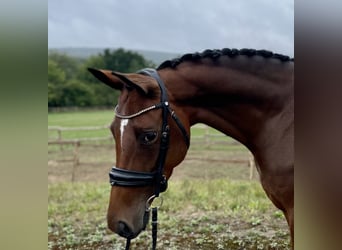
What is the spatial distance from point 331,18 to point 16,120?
42 centimetres

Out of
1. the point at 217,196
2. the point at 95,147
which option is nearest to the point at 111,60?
the point at 95,147

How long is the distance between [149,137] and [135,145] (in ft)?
0.20

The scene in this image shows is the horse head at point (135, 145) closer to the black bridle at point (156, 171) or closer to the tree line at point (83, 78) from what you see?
the black bridle at point (156, 171)

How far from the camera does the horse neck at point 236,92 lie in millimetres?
1392

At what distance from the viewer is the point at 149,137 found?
4.13 ft

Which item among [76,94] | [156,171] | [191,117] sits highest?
[76,94]

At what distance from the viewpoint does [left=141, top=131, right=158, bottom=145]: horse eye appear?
1250mm

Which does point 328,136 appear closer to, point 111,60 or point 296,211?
point 296,211

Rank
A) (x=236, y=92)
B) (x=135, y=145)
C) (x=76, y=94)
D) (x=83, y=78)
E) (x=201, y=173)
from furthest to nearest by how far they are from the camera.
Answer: (x=83, y=78), (x=76, y=94), (x=201, y=173), (x=236, y=92), (x=135, y=145)

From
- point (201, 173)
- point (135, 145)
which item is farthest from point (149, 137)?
point (201, 173)

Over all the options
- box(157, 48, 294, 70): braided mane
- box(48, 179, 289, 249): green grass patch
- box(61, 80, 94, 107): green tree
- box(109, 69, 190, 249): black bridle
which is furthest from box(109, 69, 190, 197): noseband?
box(61, 80, 94, 107): green tree

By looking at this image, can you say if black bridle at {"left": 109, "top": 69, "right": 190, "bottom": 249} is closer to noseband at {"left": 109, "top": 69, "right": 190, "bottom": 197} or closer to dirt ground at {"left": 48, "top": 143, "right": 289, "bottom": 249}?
noseband at {"left": 109, "top": 69, "right": 190, "bottom": 197}

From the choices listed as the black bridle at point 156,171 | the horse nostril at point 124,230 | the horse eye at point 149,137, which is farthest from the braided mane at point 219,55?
the horse nostril at point 124,230

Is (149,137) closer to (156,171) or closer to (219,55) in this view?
(156,171)
